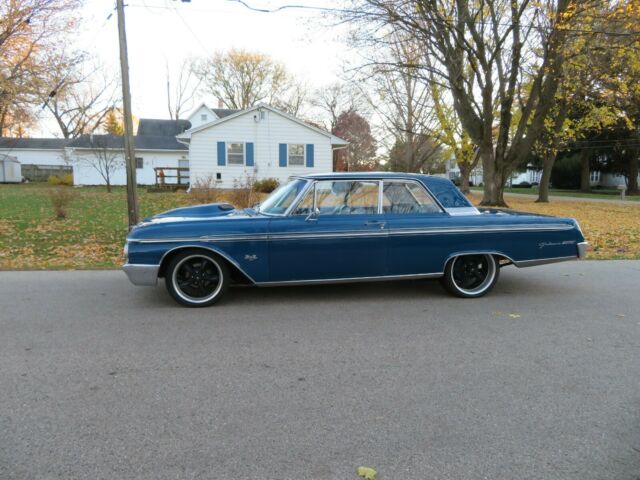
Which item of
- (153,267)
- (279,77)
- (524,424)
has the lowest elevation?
(524,424)

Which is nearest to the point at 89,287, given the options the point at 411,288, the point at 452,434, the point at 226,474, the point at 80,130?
the point at 411,288

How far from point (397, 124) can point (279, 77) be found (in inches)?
1074

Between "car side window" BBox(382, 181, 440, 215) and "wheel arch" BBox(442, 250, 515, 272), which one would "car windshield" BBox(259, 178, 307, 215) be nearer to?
"car side window" BBox(382, 181, 440, 215)

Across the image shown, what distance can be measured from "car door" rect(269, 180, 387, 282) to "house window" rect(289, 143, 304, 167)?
20750 millimetres

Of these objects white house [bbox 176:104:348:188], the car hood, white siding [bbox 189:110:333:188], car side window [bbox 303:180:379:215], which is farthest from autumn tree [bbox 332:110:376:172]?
car side window [bbox 303:180:379:215]

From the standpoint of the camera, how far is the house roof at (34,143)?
43.0 m

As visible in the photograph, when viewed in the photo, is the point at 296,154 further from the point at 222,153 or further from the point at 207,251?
the point at 207,251

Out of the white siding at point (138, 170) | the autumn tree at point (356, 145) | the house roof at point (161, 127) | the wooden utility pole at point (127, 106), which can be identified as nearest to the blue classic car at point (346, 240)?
the wooden utility pole at point (127, 106)

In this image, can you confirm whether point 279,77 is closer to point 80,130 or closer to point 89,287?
point 80,130

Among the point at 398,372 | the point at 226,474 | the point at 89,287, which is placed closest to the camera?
the point at 226,474

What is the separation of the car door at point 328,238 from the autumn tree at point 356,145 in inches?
1752

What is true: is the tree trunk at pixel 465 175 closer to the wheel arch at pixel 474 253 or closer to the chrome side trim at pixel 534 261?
the chrome side trim at pixel 534 261

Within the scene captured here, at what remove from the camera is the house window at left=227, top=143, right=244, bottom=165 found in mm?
25688

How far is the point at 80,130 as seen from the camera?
49.2m
